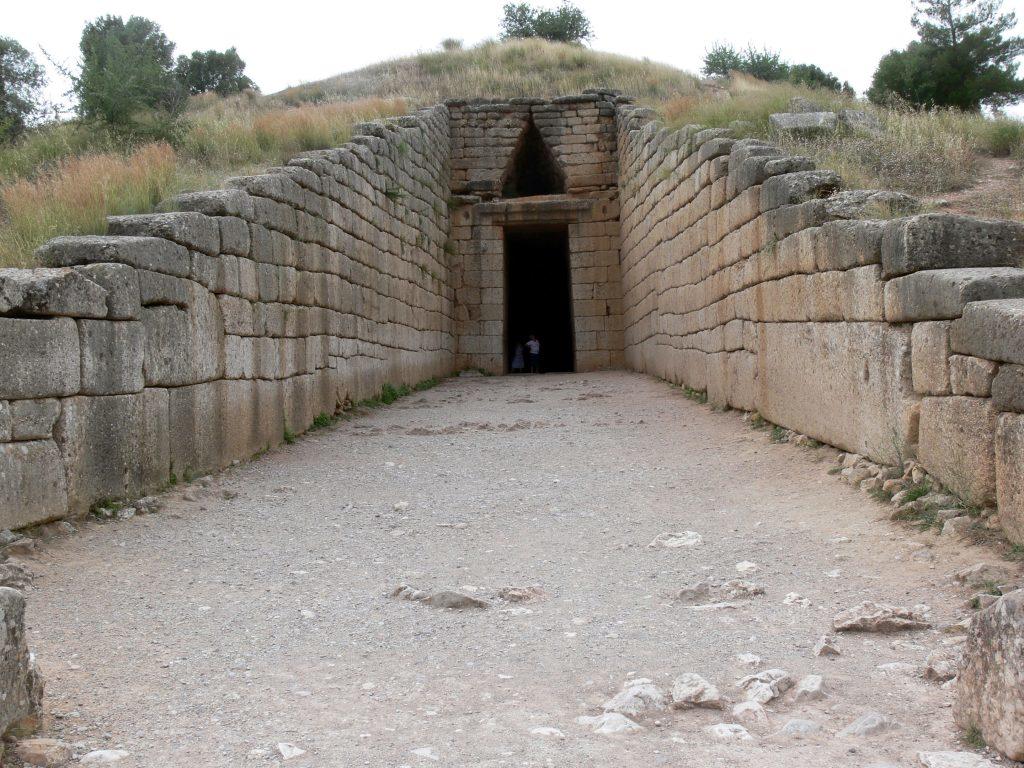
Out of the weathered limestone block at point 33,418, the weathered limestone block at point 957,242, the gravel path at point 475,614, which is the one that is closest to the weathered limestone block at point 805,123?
the gravel path at point 475,614

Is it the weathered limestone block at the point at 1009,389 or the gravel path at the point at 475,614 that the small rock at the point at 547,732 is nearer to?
the gravel path at the point at 475,614

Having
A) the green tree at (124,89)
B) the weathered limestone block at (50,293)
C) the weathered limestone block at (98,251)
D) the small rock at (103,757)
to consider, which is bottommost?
the small rock at (103,757)

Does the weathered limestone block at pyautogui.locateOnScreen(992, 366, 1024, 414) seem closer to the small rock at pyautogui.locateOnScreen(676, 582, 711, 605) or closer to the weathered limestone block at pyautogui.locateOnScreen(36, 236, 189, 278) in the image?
the small rock at pyautogui.locateOnScreen(676, 582, 711, 605)

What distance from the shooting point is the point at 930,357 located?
197 inches

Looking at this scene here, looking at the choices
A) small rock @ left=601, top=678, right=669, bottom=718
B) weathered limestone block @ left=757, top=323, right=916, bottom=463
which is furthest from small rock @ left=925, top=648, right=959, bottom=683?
weathered limestone block @ left=757, top=323, right=916, bottom=463

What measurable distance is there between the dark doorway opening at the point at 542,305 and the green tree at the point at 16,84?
1021 cm

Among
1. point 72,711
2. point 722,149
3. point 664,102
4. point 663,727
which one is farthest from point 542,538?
point 664,102

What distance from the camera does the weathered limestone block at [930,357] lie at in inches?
192

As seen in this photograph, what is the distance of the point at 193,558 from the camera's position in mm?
4973

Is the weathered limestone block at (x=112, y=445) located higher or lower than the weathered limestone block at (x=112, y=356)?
lower

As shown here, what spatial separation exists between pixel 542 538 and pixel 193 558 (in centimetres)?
194

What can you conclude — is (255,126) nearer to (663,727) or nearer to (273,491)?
(273,491)

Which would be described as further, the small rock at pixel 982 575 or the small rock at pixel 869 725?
the small rock at pixel 982 575

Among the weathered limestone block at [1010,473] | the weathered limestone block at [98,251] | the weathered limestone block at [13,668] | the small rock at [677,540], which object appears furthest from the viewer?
the weathered limestone block at [98,251]
